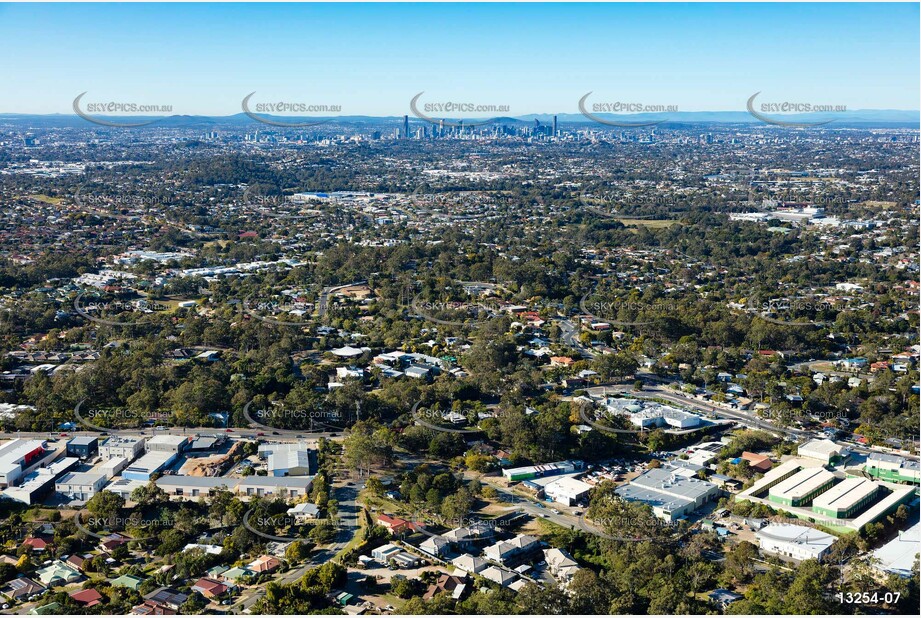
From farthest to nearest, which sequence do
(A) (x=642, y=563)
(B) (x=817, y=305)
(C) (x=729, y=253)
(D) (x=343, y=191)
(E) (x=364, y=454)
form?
(D) (x=343, y=191) → (C) (x=729, y=253) → (B) (x=817, y=305) → (E) (x=364, y=454) → (A) (x=642, y=563)

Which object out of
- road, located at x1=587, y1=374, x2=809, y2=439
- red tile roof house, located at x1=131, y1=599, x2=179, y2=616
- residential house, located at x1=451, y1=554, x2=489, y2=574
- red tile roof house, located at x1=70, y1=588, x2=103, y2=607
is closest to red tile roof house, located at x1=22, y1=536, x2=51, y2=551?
red tile roof house, located at x1=70, y1=588, x2=103, y2=607

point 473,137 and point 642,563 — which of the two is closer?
point 642,563

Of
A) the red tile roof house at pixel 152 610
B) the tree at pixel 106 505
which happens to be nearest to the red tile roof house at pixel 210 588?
the red tile roof house at pixel 152 610

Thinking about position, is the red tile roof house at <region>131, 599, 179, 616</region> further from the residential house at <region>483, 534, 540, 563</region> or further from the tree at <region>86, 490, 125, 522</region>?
the residential house at <region>483, 534, 540, 563</region>

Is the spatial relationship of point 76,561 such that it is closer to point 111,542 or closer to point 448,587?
point 111,542

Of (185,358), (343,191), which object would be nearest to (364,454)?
(185,358)

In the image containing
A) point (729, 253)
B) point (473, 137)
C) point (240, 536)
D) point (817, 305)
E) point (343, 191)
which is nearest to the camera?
point (240, 536)

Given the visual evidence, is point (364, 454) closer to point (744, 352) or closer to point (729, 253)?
point (744, 352)
